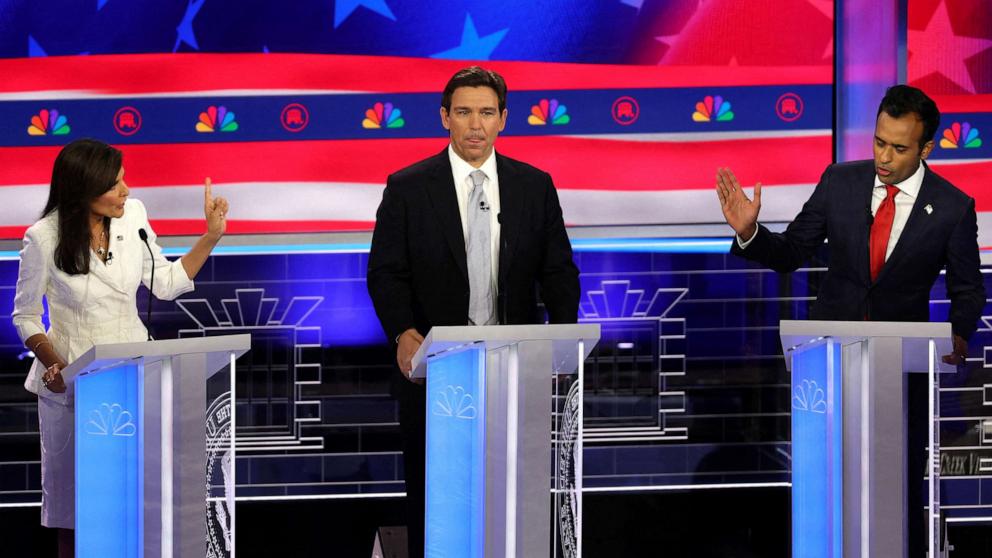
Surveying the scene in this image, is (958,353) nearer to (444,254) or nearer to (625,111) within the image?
(444,254)

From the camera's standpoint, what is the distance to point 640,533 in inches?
201

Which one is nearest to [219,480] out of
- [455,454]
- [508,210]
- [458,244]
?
[455,454]

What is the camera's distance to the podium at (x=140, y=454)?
2.66 m

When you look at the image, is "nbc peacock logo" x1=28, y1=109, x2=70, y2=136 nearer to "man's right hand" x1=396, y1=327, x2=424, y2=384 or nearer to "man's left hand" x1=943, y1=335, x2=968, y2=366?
"man's right hand" x1=396, y1=327, x2=424, y2=384

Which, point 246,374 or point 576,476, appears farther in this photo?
point 246,374

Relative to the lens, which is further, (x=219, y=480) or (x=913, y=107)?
(x=913, y=107)

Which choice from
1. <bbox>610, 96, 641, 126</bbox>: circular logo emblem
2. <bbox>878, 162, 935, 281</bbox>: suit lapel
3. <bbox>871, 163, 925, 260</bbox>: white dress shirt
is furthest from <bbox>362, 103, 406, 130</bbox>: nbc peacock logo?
<bbox>878, 162, 935, 281</bbox>: suit lapel

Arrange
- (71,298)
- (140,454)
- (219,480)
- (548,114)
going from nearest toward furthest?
(140,454), (219,480), (71,298), (548,114)

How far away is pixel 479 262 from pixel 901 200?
1304 millimetres

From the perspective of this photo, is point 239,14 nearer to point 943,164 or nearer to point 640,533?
point 640,533

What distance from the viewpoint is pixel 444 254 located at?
11.5ft

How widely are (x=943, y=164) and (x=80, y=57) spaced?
3.72m

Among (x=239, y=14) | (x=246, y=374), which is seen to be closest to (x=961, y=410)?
(x=246, y=374)

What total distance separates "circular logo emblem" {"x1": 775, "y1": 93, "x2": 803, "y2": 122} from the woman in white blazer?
293cm
